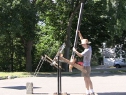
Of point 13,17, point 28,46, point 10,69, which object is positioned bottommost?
point 10,69

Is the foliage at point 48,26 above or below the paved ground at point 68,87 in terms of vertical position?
above

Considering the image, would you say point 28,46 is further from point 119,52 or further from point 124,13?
point 119,52

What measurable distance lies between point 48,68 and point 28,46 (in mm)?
6122

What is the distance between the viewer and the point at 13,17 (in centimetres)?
2623

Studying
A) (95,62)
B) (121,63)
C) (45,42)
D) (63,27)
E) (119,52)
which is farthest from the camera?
(95,62)

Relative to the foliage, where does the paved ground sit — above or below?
below

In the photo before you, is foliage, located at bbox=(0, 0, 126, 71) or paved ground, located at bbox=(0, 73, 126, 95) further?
foliage, located at bbox=(0, 0, 126, 71)

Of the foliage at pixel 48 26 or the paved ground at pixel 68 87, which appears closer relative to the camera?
the paved ground at pixel 68 87

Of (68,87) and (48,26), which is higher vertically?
(48,26)

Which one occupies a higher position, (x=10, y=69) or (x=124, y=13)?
(x=124, y=13)

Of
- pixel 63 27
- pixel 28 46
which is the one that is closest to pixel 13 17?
pixel 28 46

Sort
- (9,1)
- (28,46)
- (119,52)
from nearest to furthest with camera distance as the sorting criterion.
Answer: (9,1)
(28,46)
(119,52)

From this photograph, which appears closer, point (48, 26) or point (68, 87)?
point (68, 87)

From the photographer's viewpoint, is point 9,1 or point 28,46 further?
point 28,46
